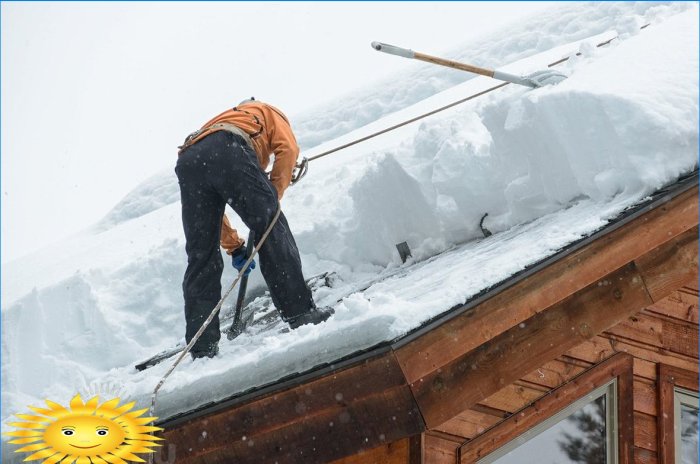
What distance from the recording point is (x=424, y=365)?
9.59 feet

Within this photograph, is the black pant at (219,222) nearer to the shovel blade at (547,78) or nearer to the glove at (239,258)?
the glove at (239,258)

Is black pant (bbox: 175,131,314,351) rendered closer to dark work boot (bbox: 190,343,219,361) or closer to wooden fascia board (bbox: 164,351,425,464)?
dark work boot (bbox: 190,343,219,361)

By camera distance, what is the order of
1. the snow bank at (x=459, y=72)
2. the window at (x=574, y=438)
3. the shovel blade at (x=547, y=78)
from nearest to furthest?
the window at (x=574, y=438) → the shovel blade at (x=547, y=78) → the snow bank at (x=459, y=72)

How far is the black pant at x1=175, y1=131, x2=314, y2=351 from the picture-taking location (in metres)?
3.84

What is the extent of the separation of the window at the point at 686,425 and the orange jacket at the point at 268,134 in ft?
7.18

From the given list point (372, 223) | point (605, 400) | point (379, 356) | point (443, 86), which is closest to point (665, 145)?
point (605, 400)

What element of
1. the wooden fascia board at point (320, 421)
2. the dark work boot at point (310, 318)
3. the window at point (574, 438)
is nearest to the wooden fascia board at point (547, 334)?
the wooden fascia board at point (320, 421)

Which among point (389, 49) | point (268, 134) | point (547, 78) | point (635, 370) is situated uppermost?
point (389, 49)

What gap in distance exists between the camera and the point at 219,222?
4.13 meters

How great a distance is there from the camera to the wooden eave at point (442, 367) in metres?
2.89

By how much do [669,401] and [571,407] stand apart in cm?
55

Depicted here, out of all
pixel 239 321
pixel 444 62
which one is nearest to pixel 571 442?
pixel 239 321

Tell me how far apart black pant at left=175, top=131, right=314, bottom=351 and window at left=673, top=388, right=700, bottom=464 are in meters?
1.83

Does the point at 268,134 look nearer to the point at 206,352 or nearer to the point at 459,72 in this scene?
the point at 206,352
